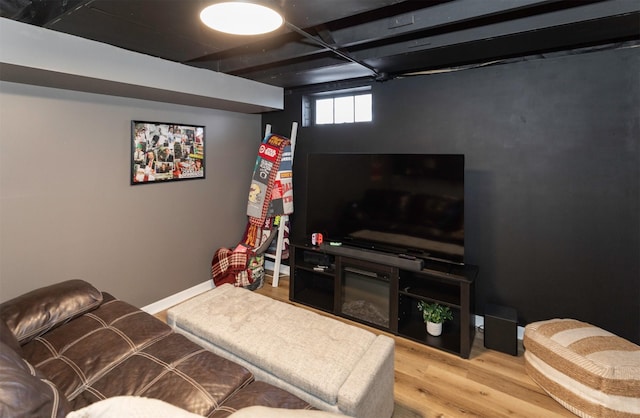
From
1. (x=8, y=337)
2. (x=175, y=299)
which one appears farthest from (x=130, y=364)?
(x=175, y=299)

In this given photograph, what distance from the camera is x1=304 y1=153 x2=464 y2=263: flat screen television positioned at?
2.62 meters

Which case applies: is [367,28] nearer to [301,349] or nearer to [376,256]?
[376,256]

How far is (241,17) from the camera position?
4.92ft

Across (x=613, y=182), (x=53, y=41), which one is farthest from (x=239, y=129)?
(x=613, y=182)

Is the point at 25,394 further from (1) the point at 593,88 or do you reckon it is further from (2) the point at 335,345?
(1) the point at 593,88

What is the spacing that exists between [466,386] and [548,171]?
5.49ft

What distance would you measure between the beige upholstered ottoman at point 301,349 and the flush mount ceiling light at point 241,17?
1.60 metres

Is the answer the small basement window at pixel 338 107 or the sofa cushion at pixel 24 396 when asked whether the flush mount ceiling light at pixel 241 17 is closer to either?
the sofa cushion at pixel 24 396

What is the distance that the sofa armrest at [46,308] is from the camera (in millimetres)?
1696

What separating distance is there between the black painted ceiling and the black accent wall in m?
0.21

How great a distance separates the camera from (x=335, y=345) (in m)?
1.75

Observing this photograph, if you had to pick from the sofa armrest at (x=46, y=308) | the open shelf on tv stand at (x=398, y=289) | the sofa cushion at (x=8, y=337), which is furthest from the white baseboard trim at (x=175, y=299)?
the sofa cushion at (x=8, y=337)

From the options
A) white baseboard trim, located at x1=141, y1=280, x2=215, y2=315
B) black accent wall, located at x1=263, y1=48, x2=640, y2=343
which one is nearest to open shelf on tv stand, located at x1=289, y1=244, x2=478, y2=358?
black accent wall, located at x1=263, y1=48, x2=640, y2=343

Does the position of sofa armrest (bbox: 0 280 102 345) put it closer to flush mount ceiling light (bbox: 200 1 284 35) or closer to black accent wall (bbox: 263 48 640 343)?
flush mount ceiling light (bbox: 200 1 284 35)
